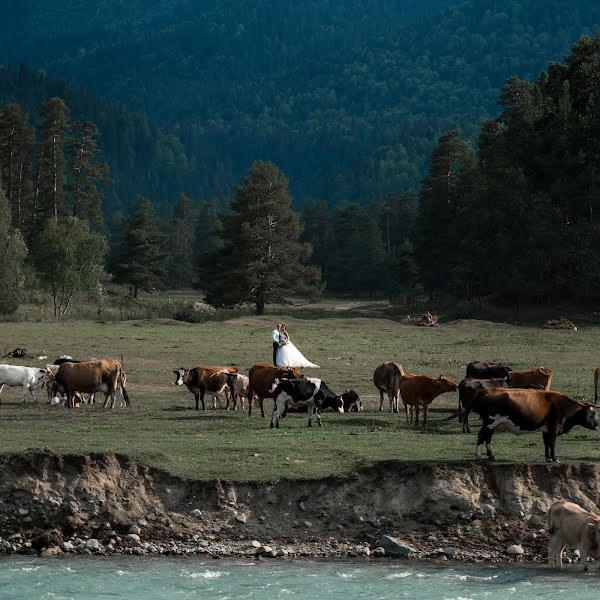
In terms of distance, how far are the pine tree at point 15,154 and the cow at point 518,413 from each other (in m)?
92.6

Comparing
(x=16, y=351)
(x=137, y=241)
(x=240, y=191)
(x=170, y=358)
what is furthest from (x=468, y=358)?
(x=137, y=241)

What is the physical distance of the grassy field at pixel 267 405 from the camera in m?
22.7

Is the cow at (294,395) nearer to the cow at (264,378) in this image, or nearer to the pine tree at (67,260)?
the cow at (264,378)

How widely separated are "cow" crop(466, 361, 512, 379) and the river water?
471 inches

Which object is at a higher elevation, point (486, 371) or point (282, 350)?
point (282, 350)

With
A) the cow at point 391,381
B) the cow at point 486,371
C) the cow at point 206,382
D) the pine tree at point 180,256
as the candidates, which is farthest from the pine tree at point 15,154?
the cow at point 486,371

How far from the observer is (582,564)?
61.5 feet

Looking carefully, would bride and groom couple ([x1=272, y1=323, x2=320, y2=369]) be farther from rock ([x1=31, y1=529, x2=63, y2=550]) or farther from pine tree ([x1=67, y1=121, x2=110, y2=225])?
pine tree ([x1=67, y1=121, x2=110, y2=225])

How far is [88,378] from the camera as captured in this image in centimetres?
3105

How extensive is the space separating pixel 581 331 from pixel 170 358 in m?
26.1

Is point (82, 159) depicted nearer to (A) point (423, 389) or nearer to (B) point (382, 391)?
(B) point (382, 391)

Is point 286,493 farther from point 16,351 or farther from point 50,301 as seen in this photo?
point 50,301

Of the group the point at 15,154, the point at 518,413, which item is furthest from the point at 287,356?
the point at 15,154

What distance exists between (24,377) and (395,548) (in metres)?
15.9
